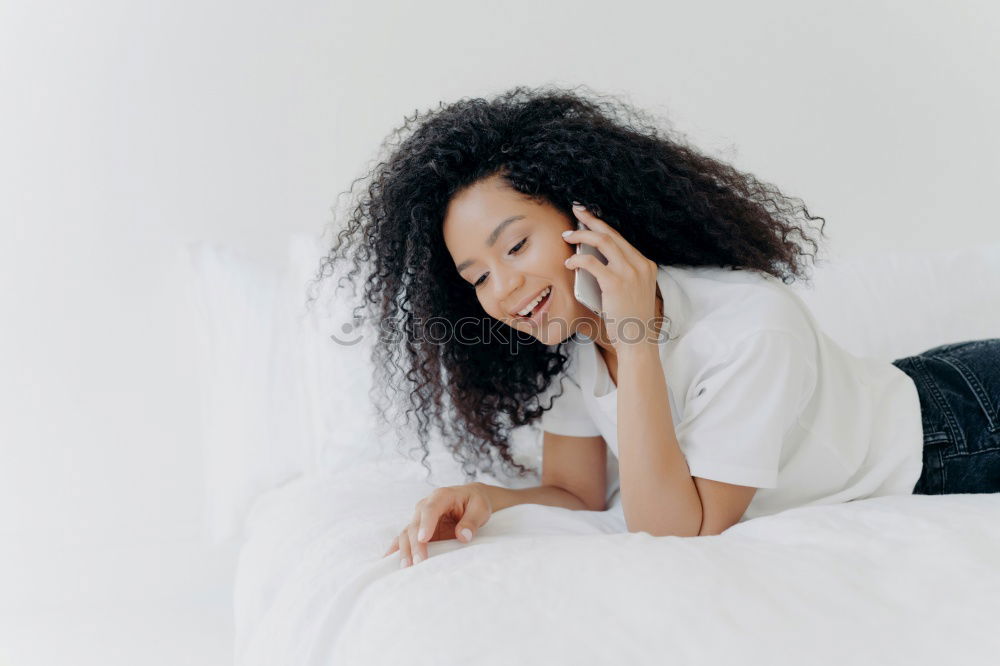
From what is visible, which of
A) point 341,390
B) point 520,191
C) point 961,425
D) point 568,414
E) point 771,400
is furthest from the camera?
point 341,390

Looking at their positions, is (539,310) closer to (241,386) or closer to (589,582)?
(589,582)

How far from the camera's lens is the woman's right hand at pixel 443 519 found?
1093 millimetres

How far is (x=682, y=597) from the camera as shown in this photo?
0.84 m

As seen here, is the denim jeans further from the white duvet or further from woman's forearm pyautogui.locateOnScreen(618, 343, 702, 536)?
woman's forearm pyautogui.locateOnScreen(618, 343, 702, 536)

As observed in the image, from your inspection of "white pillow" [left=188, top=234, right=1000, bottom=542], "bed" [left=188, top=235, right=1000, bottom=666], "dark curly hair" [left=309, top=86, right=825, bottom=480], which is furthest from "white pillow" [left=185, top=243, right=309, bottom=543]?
"dark curly hair" [left=309, top=86, right=825, bottom=480]

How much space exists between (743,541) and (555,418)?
56 centimetres

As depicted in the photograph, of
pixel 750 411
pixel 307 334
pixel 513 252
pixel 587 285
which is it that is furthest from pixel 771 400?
pixel 307 334

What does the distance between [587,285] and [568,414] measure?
0.37 m

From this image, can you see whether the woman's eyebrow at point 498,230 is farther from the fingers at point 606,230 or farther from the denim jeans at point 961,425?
the denim jeans at point 961,425

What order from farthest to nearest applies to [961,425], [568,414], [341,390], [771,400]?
[341,390] → [568,414] → [961,425] → [771,400]

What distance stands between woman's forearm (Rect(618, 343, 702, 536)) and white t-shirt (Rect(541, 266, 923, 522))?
0.04 meters

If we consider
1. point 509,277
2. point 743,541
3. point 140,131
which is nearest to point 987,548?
point 743,541

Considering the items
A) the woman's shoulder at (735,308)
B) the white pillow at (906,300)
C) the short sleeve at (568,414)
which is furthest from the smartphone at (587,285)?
the white pillow at (906,300)

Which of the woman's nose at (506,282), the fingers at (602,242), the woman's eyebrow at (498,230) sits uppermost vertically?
the woman's eyebrow at (498,230)
